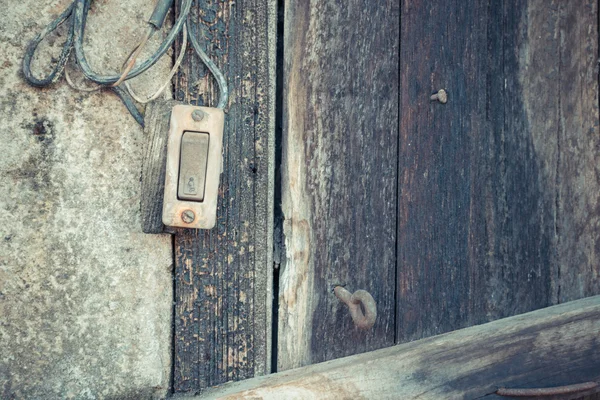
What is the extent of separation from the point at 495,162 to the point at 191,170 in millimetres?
675

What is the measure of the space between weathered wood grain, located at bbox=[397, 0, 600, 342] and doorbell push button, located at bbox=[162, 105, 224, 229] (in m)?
0.41

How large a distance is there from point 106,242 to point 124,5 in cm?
38

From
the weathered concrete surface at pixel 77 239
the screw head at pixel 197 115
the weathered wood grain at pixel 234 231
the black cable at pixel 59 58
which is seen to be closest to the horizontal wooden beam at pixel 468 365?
the weathered wood grain at pixel 234 231

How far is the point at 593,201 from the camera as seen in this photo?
57.1 inches

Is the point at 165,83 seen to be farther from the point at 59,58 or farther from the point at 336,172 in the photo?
the point at 336,172

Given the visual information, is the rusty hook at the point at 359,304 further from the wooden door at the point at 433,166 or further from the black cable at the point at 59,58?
the black cable at the point at 59,58

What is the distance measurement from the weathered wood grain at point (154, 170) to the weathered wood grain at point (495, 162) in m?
0.47

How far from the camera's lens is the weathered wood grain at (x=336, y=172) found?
1.17 meters

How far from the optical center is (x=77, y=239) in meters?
1.00

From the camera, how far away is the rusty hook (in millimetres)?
1072

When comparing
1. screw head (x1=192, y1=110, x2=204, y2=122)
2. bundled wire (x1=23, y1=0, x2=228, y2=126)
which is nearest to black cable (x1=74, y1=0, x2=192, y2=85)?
bundled wire (x1=23, y1=0, x2=228, y2=126)

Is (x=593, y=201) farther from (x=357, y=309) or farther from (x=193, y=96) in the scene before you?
(x=193, y=96)

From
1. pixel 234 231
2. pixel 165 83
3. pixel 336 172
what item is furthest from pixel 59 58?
pixel 336 172

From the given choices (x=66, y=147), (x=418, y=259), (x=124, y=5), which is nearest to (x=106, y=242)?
(x=66, y=147)
